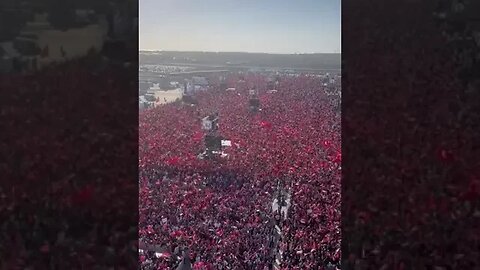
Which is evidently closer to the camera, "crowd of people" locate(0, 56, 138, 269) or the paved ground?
"crowd of people" locate(0, 56, 138, 269)

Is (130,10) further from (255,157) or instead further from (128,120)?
(255,157)

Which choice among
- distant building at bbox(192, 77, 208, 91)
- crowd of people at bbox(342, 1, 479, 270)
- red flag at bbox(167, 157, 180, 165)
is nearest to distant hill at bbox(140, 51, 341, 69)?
distant building at bbox(192, 77, 208, 91)

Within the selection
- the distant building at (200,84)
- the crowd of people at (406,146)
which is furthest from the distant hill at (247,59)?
the crowd of people at (406,146)

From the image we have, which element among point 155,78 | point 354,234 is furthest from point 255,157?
point 354,234

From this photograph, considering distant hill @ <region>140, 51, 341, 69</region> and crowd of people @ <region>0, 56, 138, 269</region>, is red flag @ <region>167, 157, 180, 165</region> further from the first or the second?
crowd of people @ <region>0, 56, 138, 269</region>

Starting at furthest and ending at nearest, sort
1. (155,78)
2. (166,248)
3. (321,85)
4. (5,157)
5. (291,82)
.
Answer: (291,82), (321,85), (155,78), (166,248), (5,157)

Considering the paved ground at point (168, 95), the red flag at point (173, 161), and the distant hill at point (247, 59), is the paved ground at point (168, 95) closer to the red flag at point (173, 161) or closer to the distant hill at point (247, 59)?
the distant hill at point (247, 59)
